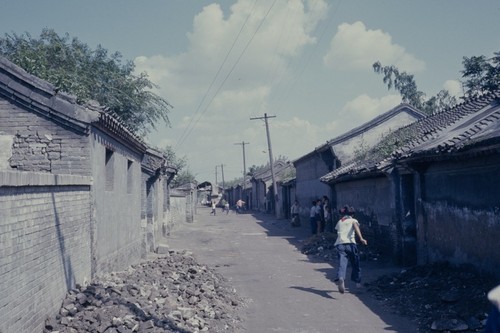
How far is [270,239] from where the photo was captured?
23.5m

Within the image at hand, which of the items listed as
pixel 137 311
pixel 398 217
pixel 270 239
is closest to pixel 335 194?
pixel 270 239

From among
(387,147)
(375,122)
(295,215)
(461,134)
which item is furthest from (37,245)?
(295,215)

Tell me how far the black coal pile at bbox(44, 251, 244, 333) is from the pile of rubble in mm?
2949

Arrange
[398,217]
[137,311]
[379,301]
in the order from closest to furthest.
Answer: [137,311]
[379,301]
[398,217]

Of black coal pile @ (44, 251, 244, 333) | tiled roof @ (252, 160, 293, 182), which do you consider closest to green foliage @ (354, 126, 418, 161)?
black coal pile @ (44, 251, 244, 333)

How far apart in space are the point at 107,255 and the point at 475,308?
7148 millimetres

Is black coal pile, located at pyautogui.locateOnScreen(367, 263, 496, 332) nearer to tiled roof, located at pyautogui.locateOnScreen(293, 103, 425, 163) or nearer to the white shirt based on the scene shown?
the white shirt

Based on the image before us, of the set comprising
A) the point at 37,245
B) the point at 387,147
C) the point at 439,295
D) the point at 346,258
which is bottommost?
the point at 439,295

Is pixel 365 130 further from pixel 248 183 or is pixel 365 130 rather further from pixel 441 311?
pixel 248 183

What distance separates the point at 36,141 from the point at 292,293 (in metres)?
5.93

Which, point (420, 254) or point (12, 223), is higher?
point (12, 223)

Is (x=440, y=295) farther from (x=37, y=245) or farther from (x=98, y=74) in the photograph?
(x=98, y=74)

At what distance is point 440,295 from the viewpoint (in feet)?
28.3

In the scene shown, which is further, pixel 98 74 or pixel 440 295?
pixel 98 74
